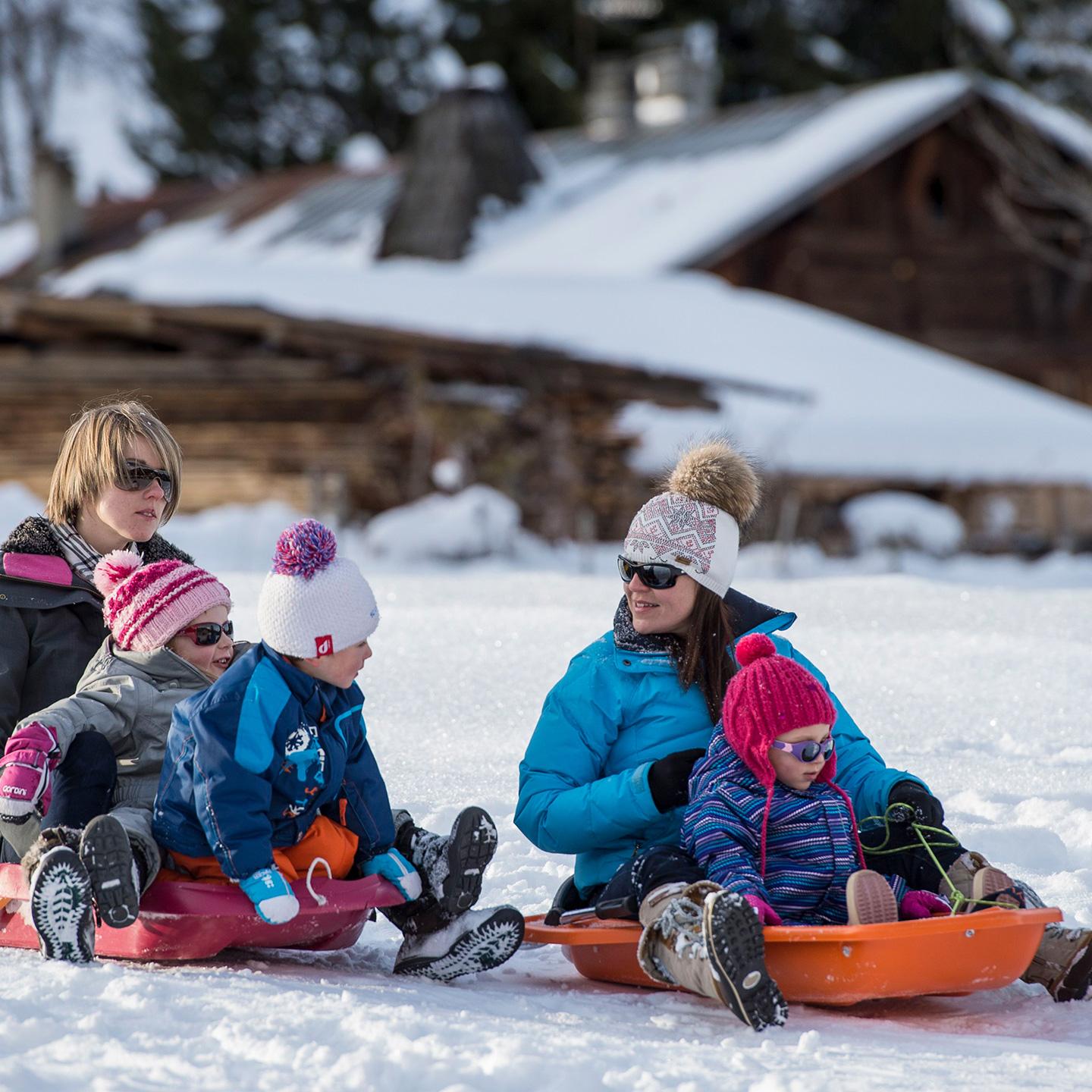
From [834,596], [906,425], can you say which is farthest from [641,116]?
[834,596]

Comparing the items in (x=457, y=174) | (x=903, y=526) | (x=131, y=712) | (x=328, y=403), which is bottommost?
(x=131, y=712)

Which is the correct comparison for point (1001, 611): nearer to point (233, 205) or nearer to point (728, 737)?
point (728, 737)

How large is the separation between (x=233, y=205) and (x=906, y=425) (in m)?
11.7

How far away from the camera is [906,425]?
52.7 ft

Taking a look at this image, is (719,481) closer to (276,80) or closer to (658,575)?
(658,575)

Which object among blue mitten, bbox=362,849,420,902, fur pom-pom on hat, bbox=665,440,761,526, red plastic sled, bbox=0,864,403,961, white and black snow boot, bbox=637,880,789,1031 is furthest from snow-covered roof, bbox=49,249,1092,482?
white and black snow boot, bbox=637,880,789,1031

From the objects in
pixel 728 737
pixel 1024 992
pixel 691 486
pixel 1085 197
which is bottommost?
pixel 1024 992

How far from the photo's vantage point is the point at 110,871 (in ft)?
10.3

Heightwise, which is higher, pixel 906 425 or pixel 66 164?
pixel 66 164

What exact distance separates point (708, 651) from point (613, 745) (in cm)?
30

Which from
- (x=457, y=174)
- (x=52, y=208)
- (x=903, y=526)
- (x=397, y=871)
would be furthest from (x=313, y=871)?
(x=52, y=208)

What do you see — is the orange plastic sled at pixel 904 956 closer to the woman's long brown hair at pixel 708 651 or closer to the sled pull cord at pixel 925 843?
the sled pull cord at pixel 925 843

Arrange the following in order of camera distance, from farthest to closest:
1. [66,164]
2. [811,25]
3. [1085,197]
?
[811,25] < [66,164] < [1085,197]

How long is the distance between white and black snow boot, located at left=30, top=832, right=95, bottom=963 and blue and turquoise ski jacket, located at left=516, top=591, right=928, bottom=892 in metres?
0.97
